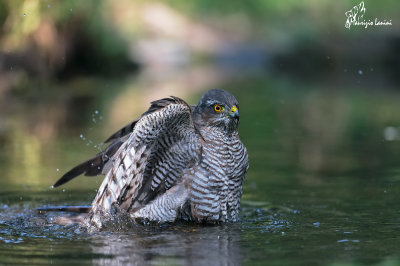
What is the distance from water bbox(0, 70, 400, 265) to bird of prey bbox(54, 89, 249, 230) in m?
0.18

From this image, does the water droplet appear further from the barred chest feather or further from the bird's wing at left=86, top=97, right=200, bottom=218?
the bird's wing at left=86, top=97, right=200, bottom=218

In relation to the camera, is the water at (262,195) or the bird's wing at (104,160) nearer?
the water at (262,195)

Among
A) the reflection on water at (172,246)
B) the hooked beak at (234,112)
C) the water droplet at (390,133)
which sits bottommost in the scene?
the reflection on water at (172,246)

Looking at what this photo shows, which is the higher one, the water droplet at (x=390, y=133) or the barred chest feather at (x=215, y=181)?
the water droplet at (x=390, y=133)

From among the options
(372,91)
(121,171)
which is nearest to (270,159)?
(121,171)

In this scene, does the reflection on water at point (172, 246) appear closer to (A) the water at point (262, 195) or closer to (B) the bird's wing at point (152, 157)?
(A) the water at point (262, 195)

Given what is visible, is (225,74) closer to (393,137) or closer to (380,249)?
(393,137)

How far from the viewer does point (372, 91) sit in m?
18.6

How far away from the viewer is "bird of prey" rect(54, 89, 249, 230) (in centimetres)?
611

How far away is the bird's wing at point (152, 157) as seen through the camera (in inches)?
232

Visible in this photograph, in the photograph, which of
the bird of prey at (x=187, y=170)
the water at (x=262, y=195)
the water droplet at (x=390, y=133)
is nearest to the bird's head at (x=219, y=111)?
the bird of prey at (x=187, y=170)

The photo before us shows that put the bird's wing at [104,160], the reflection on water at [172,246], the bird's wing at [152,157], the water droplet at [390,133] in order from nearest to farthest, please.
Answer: the reflection on water at [172,246] → the bird's wing at [152,157] → the bird's wing at [104,160] → the water droplet at [390,133]

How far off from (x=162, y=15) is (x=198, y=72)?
6965 millimetres

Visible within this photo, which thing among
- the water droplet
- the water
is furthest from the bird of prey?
the water droplet
